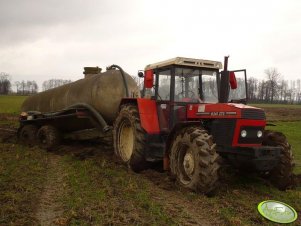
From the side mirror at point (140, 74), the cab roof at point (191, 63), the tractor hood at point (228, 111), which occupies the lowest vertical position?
the tractor hood at point (228, 111)

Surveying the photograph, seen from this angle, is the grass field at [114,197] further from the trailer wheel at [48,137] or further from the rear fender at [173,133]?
the trailer wheel at [48,137]

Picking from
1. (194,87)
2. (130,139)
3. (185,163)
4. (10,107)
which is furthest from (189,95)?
(10,107)

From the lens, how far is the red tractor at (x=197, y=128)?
656 cm

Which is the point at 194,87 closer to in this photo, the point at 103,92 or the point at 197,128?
the point at 197,128

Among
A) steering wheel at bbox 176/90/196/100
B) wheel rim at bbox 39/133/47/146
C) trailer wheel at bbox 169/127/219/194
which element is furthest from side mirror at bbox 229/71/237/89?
wheel rim at bbox 39/133/47/146

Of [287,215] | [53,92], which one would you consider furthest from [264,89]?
[287,215]

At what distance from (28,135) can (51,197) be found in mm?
7790

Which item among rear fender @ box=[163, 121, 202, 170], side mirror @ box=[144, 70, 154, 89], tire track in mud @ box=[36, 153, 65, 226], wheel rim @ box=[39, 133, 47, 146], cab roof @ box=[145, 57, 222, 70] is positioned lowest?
tire track in mud @ box=[36, 153, 65, 226]

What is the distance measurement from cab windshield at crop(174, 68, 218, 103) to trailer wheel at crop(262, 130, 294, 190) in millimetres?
1546

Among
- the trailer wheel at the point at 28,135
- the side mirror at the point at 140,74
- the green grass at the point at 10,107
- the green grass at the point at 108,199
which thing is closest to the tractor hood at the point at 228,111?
the green grass at the point at 108,199

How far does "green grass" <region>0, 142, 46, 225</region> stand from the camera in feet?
17.0

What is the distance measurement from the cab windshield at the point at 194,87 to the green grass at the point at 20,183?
137 inches

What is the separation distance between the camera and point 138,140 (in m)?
8.32

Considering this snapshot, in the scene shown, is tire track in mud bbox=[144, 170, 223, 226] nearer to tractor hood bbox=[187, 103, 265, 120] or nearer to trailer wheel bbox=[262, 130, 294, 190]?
tractor hood bbox=[187, 103, 265, 120]
